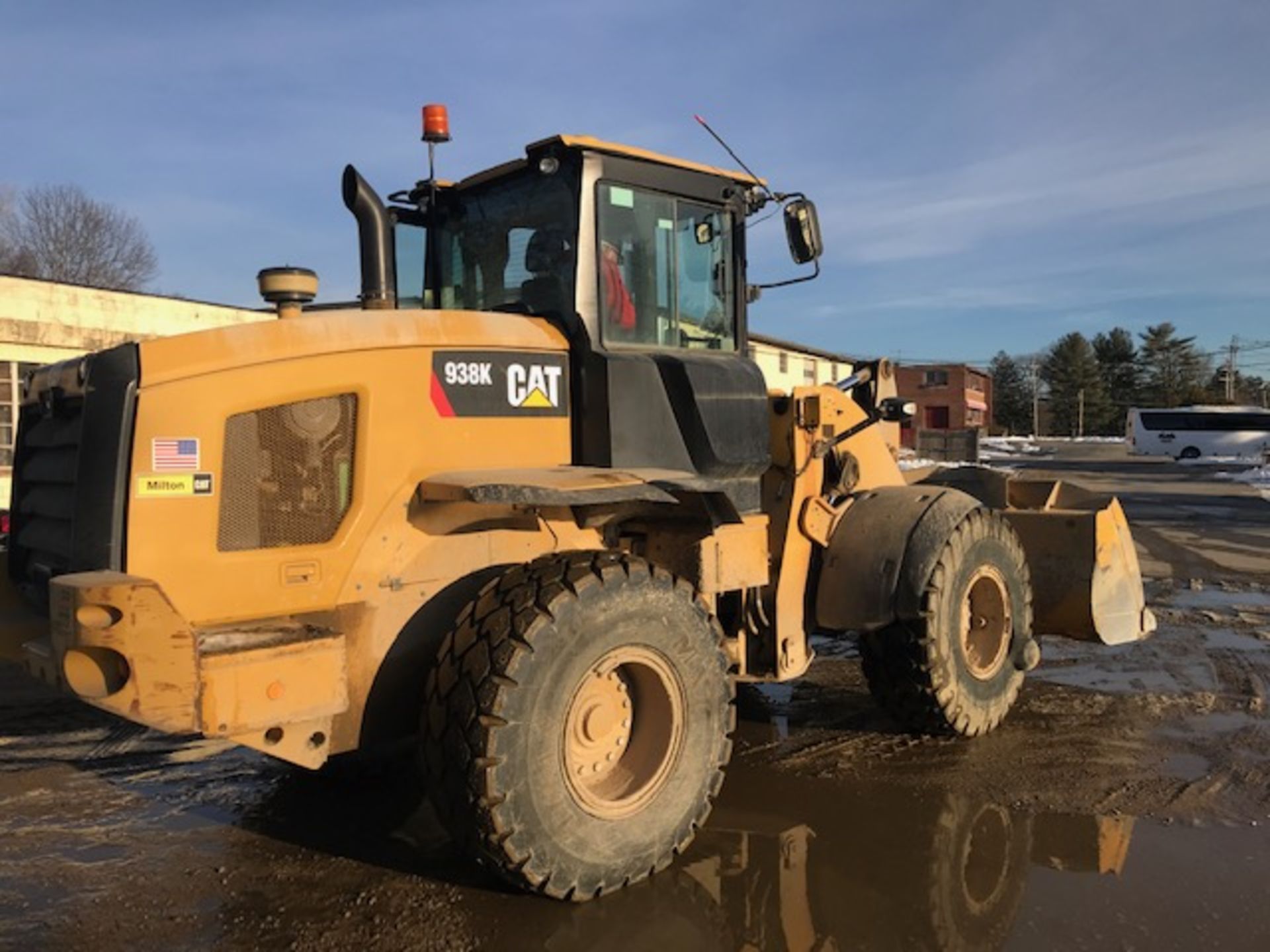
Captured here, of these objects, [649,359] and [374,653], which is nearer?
[374,653]

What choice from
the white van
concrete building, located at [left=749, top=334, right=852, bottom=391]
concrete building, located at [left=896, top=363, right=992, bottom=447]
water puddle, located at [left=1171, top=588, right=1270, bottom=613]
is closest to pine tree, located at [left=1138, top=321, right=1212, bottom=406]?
concrete building, located at [left=896, top=363, right=992, bottom=447]

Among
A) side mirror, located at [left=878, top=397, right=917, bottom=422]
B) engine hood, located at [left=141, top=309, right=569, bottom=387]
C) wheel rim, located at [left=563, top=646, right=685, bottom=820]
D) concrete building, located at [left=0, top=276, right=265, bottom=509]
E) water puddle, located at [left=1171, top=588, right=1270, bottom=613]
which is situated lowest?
water puddle, located at [left=1171, top=588, right=1270, bottom=613]

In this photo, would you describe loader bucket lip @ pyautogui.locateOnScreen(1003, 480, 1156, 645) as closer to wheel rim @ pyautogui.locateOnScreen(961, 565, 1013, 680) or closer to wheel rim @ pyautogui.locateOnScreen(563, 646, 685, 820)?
wheel rim @ pyautogui.locateOnScreen(961, 565, 1013, 680)

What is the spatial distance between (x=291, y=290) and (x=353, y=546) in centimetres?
119

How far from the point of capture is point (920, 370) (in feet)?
256

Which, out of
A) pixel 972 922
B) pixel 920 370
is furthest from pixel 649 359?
pixel 920 370

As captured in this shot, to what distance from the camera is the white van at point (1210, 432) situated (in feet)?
169

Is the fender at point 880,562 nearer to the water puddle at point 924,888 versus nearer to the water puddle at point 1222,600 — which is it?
the water puddle at point 924,888

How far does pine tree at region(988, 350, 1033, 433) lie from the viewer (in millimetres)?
103375

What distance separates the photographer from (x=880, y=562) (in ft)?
16.8

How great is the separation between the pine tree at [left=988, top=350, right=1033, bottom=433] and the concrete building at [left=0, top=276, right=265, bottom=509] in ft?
303

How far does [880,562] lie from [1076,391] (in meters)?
102

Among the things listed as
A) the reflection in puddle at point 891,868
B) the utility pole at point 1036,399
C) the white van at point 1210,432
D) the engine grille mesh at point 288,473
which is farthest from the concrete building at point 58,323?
the utility pole at point 1036,399

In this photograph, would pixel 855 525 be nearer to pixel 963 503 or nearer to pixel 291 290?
pixel 963 503
